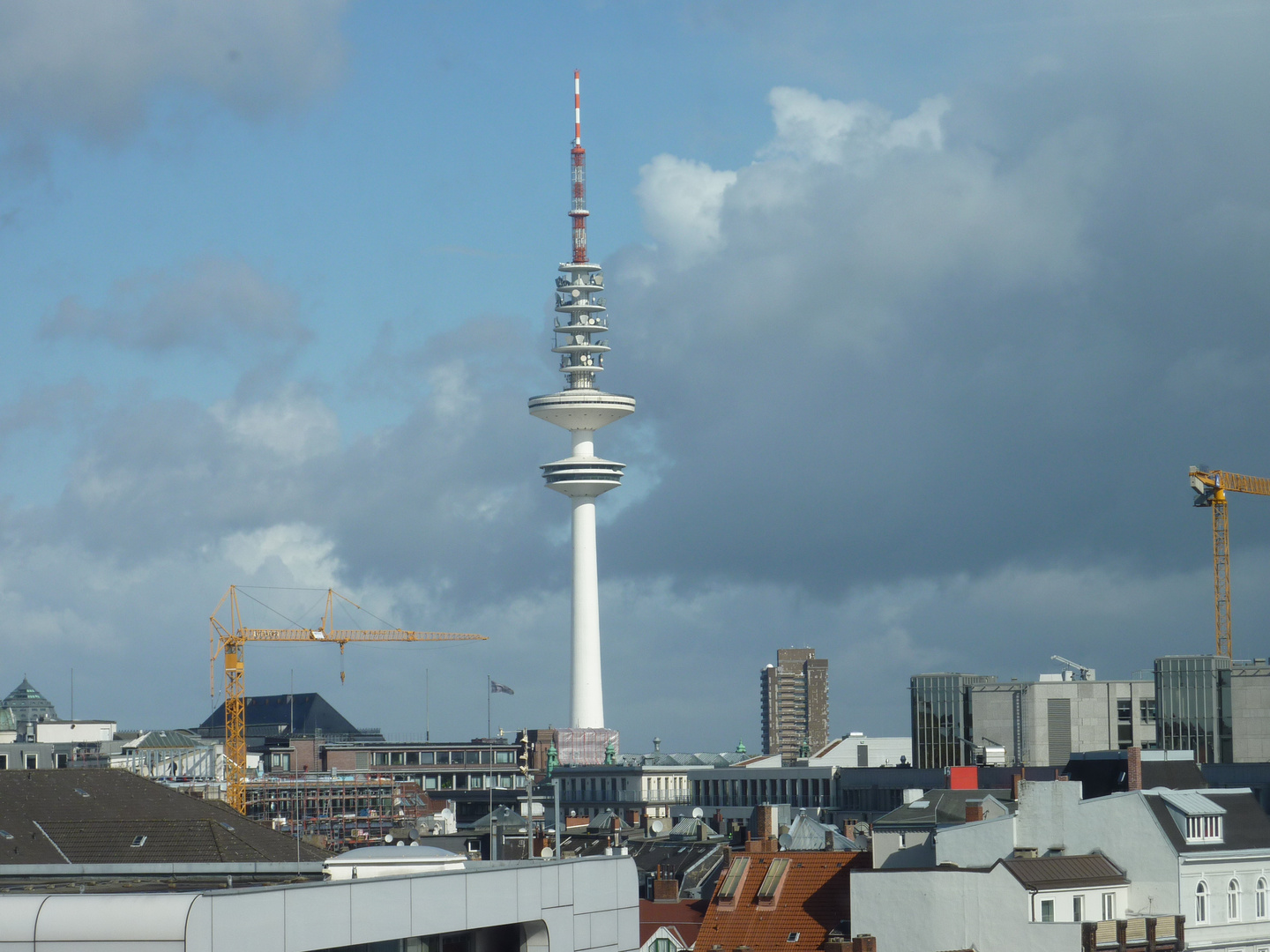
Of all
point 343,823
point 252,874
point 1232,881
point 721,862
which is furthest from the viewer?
point 343,823

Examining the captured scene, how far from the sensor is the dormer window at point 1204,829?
8138cm

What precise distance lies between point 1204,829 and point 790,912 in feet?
56.6

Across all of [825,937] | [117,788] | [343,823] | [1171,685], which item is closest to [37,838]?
[117,788]

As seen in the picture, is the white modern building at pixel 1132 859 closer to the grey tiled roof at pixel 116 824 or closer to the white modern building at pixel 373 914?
the grey tiled roof at pixel 116 824

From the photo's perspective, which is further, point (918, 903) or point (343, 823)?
point (343, 823)

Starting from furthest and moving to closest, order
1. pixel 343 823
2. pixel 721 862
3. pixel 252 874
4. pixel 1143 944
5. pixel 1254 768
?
pixel 343 823
pixel 1254 768
pixel 721 862
pixel 1143 944
pixel 252 874

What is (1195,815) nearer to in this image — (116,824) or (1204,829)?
(1204,829)

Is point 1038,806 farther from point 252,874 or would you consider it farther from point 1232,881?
point 252,874

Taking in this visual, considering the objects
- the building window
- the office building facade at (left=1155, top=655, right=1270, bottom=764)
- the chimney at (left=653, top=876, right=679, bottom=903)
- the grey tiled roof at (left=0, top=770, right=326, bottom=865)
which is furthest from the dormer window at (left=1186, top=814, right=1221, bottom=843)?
the office building facade at (left=1155, top=655, right=1270, bottom=764)

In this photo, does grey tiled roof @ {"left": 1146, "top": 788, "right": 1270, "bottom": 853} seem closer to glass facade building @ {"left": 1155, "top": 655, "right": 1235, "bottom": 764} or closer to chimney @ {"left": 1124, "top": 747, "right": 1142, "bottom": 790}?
chimney @ {"left": 1124, "top": 747, "right": 1142, "bottom": 790}

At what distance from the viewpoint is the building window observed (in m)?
78.1

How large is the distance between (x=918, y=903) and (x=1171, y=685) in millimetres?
113490

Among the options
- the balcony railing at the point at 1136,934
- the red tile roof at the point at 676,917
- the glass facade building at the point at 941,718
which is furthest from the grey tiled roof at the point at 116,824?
the glass facade building at the point at 941,718

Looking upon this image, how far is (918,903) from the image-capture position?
77.9m
